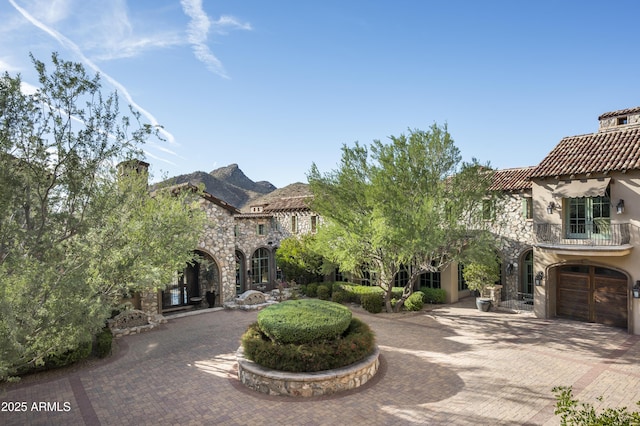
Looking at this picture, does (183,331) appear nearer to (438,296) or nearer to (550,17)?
(438,296)

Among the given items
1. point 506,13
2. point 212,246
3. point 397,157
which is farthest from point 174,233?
point 506,13

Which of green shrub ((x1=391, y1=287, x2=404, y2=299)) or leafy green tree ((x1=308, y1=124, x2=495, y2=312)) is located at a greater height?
leafy green tree ((x1=308, y1=124, x2=495, y2=312))

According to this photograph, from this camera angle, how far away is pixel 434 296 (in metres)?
20.8

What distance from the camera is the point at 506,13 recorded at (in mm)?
12445

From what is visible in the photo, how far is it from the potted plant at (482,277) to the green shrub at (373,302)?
496cm

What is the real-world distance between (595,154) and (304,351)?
15.3 meters

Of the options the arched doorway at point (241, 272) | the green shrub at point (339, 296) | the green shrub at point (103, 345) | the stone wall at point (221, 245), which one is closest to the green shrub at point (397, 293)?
the green shrub at point (339, 296)

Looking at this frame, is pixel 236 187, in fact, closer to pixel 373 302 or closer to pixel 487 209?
pixel 373 302

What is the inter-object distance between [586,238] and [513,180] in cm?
590

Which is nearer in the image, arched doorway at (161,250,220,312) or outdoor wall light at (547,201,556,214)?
outdoor wall light at (547,201,556,214)

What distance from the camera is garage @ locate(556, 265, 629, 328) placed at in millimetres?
15227

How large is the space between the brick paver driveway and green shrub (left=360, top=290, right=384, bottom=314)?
3491mm

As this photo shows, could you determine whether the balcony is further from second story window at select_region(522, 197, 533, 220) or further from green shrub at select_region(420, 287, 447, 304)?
green shrub at select_region(420, 287, 447, 304)

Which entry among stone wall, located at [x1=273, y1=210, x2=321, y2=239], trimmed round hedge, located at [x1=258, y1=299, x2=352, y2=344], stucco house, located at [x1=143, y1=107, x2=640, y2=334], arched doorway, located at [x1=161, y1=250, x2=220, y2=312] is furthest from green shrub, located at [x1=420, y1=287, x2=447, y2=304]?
arched doorway, located at [x1=161, y1=250, x2=220, y2=312]
